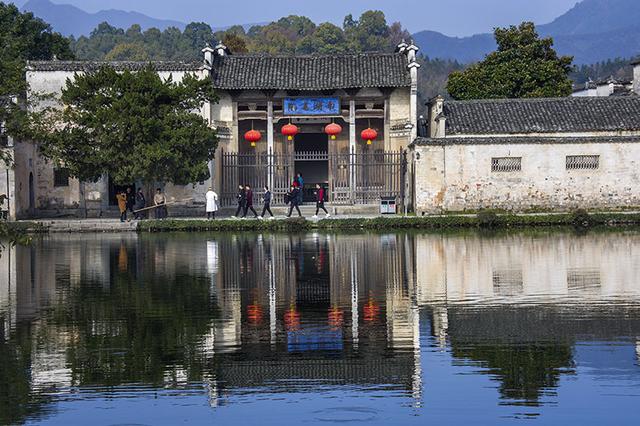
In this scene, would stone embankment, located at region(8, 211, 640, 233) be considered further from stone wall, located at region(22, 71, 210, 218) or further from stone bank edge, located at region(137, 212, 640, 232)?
stone wall, located at region(22, 71, 210, 218)

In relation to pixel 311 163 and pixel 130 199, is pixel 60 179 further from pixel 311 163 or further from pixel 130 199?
pixel 311 163

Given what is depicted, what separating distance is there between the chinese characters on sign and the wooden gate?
5.73ft

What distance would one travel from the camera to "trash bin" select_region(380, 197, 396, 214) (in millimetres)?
44781

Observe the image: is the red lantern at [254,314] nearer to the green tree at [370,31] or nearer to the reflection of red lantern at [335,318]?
the reflection of red lantern at [335,318]

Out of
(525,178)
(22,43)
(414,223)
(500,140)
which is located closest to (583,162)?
(525,178)

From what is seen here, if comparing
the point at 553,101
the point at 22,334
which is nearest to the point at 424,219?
the point at 553,101

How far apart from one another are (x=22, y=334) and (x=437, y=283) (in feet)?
26.4

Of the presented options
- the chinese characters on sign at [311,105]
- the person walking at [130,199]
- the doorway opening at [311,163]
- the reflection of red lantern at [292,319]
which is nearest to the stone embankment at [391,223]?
the person walking at [130,199]

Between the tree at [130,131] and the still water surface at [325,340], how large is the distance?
13.8 m

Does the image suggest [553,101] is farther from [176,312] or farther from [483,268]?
[176,312]

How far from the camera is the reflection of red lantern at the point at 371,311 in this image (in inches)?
707

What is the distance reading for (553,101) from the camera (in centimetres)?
4694

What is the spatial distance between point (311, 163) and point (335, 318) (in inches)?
1380

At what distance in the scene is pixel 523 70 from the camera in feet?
180
